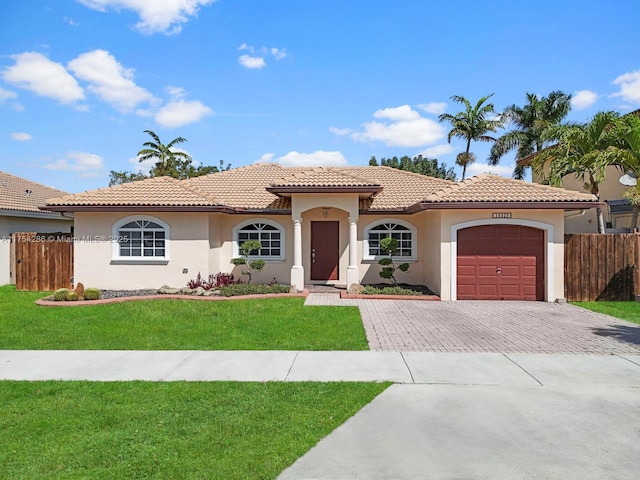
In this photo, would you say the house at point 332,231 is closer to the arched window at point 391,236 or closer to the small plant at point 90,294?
the arched window at point 391,236

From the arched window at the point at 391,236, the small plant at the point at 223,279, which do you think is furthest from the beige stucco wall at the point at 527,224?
the small plant at the point at 223,279

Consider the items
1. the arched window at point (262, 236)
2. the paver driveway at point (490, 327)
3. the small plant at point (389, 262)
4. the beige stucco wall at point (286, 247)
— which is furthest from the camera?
the arched window at point (262, 236)

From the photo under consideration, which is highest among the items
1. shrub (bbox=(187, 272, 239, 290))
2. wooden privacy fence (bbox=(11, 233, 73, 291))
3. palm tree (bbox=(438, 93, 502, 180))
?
palm tree (bbox=(438, 93, 502, 180))

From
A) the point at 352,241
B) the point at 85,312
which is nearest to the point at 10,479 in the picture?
the point at 85,312

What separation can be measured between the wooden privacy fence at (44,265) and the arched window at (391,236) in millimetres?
11236

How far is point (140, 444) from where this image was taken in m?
4.44

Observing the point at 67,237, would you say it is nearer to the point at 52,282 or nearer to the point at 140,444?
the point at 52,282

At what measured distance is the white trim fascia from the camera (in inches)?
557

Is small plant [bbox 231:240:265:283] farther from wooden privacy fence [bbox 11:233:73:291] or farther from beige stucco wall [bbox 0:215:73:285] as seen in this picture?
beige stucco wall [bbox 0:215:73:285]

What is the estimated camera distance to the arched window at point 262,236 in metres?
17.3

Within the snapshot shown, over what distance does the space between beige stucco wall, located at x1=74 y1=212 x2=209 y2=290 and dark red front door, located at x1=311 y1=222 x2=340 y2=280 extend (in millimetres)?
4306

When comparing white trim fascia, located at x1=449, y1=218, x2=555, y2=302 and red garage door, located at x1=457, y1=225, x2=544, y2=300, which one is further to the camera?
red garage door, located at x1=457, y1=225, x2=544, y2=300

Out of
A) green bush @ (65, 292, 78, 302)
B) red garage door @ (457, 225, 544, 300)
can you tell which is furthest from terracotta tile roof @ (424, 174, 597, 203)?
green bush @ (65, 292, 78, 302)

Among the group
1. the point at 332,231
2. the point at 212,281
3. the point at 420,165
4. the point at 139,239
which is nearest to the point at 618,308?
the point at 332,231
